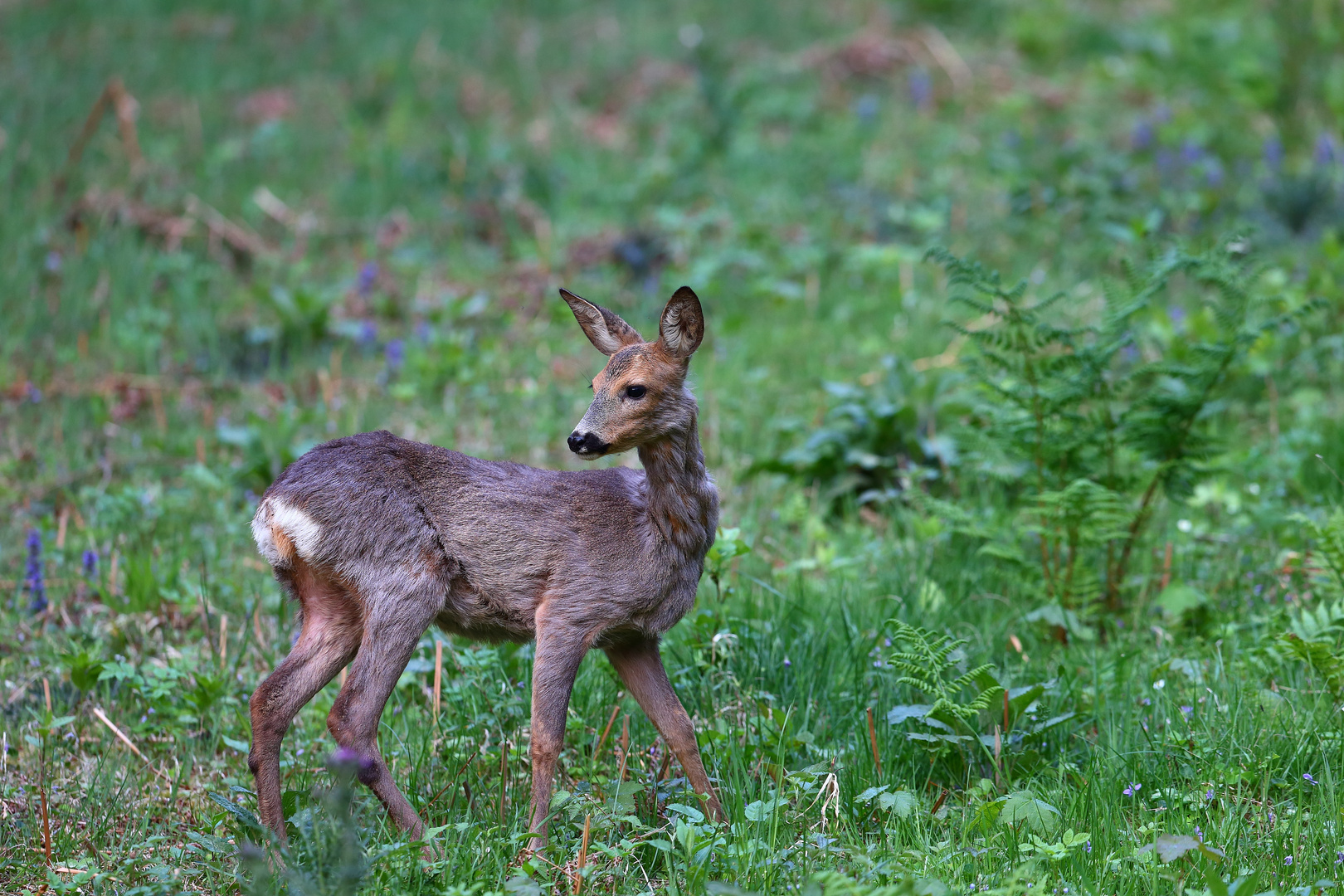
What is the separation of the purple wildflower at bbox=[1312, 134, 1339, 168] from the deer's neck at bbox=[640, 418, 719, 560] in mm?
8232

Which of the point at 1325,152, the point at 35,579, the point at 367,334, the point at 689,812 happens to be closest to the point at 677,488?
the point at 689,812

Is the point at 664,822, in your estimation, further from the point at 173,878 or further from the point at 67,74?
the point at 67,74

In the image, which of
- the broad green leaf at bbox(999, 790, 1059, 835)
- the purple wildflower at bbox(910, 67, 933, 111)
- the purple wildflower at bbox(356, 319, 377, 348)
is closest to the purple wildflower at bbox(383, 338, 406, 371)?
the purple wildflower at bbox(356, 319, 377, 348)

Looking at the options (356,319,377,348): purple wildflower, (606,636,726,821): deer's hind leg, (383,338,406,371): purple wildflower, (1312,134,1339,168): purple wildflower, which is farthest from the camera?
(1312,134,1339,168): purple wildflower

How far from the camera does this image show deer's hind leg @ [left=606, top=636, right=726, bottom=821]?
403 centimetres

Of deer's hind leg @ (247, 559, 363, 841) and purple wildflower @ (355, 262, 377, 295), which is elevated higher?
purple wildflower @ (355, 262, 377, 295)

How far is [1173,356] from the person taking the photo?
20.0ft

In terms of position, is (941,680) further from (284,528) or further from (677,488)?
(284,528)

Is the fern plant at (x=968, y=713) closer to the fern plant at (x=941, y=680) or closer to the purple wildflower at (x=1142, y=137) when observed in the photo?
the fern plant at (x=941, y=680)

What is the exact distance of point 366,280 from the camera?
9.10 metres

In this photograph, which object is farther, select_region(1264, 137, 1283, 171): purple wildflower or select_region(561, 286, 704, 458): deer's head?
select_region(1264, 137, 1283, 171): purple wildflower

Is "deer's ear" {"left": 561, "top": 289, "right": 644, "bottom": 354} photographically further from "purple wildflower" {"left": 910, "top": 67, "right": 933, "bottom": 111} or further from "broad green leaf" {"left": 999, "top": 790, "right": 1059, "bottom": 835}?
"purple wildflower" {"left": 910, "top": 67, "right": 933, "bottom": 111}

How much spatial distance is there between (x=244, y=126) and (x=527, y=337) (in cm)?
535

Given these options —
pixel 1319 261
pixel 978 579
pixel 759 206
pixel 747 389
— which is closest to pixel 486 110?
pixel 759 206
